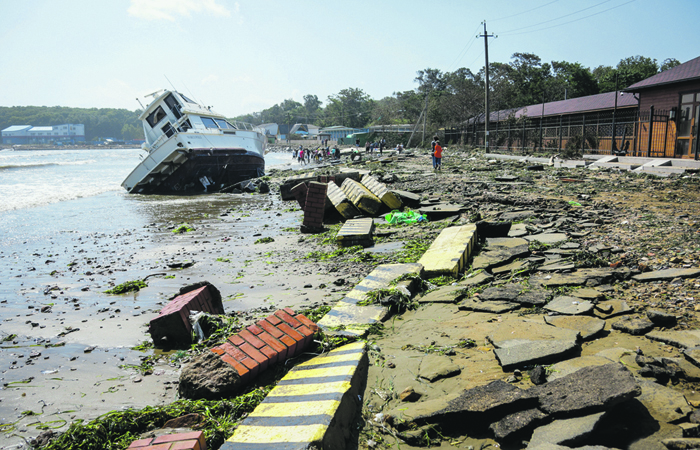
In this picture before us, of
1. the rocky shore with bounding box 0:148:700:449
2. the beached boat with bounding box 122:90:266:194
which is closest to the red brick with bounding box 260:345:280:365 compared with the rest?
the rocky shore with bounding box 0:148:700:449

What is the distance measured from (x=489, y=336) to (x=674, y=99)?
19.7m

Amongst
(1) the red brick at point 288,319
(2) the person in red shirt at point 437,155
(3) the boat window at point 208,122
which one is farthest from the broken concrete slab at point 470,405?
(3) the boat window at point 208,122

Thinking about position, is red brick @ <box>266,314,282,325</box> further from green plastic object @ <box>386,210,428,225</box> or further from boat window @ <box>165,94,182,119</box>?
boat window @ <box>165,94,182,119</box>

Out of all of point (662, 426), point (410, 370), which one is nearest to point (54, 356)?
point (410, 370)

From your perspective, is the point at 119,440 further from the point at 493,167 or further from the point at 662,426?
the point at 493,167

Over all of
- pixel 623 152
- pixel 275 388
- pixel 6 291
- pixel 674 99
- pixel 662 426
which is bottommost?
pixel 6 291

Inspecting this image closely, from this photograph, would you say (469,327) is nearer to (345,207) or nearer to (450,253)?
(450,253)

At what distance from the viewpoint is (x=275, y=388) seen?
2588 millimetres

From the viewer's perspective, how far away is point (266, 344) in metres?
2.99

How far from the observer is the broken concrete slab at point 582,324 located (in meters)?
2.82

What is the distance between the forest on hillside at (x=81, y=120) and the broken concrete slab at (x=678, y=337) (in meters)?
164

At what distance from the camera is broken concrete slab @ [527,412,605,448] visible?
5.84 feet

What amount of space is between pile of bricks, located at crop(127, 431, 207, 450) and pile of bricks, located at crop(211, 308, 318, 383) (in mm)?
617

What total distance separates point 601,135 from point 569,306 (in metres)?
21.7
